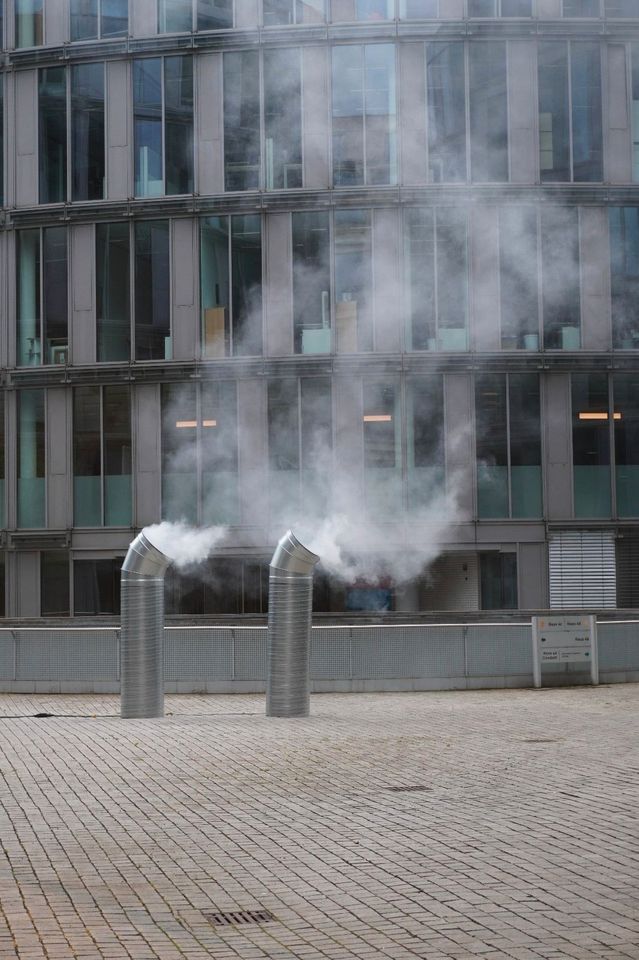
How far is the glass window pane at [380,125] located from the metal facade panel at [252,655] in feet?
45.9

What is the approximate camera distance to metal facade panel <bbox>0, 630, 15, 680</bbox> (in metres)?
20.0

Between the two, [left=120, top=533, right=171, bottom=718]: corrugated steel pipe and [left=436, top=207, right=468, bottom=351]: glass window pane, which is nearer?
[left=120, top=533, right=171, bottom=718]: corrugated steel pipe

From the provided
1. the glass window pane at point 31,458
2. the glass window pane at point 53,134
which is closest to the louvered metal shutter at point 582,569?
the glass window pane at point 31,458

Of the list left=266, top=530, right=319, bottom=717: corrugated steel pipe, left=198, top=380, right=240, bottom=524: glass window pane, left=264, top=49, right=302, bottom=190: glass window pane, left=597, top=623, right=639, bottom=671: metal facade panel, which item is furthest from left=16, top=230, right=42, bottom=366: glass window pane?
left=266, top=530, right=319, bottom=717: corrugated steel pipe

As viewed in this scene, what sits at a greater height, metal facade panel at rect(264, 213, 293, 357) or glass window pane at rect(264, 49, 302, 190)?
glass window pane at rect(264, 49, 302, 190)

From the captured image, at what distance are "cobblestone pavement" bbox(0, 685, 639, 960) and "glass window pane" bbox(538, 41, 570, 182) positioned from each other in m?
17.6

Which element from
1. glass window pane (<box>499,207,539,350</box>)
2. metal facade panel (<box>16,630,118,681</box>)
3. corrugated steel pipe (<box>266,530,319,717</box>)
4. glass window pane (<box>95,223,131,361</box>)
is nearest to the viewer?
corrugated steel pipe (<box>266,530,319,717</box>)

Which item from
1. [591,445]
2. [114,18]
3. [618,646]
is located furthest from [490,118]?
[618,646]

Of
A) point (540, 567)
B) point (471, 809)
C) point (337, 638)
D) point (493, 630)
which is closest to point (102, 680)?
point (337, 638)

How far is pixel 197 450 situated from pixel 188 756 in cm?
1824

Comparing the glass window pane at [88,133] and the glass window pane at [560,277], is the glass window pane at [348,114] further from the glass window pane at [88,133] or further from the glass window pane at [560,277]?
the glass window pane at [88,133]

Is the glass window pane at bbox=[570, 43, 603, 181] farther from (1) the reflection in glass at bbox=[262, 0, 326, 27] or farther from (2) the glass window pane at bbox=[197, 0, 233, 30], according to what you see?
(2) the glass window pane at bbox=[197, 0, 233, 30]

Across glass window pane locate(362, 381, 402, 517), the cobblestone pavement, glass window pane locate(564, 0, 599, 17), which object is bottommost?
the cobblestone pavement

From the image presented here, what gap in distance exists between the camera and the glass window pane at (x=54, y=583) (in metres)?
31.4
